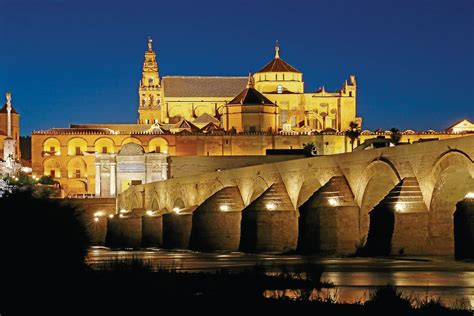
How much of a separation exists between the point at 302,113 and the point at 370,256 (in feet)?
285

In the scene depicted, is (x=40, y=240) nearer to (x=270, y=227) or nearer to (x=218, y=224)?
(x=270, y=227)

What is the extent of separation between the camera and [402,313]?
15.0m

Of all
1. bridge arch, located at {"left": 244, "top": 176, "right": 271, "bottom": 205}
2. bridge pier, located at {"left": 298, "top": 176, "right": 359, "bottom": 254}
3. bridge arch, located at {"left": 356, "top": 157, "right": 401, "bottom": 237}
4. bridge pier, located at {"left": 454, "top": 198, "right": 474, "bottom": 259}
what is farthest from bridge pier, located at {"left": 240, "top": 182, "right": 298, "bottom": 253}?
bridge pier, located at {"left": 454, "top": 198, "right": 474, "bottom": 259}

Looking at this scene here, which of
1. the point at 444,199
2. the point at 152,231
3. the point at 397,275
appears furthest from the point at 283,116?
the point at 397,275

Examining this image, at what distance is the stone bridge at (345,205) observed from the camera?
2975cm

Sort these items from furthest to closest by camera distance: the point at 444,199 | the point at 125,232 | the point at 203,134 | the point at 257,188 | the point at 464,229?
the point at 203,134 < the point at 125,232 < the point at 257,188 < the point at 444,199 < the point at 464,229

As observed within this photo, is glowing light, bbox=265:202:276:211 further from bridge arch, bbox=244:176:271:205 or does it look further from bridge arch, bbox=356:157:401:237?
bridge arch, bbox=356:157:401:237

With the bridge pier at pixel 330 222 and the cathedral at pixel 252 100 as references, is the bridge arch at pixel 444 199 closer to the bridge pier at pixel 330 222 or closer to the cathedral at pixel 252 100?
the bridge pier at pixel 330 222

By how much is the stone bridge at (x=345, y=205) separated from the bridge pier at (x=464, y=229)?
29 mm

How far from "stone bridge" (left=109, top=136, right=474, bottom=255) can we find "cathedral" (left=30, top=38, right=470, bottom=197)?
43.2 m

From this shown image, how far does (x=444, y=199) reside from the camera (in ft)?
98.0

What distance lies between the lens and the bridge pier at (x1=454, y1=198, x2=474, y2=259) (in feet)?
86.1

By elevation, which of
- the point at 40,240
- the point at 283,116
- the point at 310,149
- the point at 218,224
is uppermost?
the point at 283,116

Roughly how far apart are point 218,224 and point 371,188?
1185 centimetres
